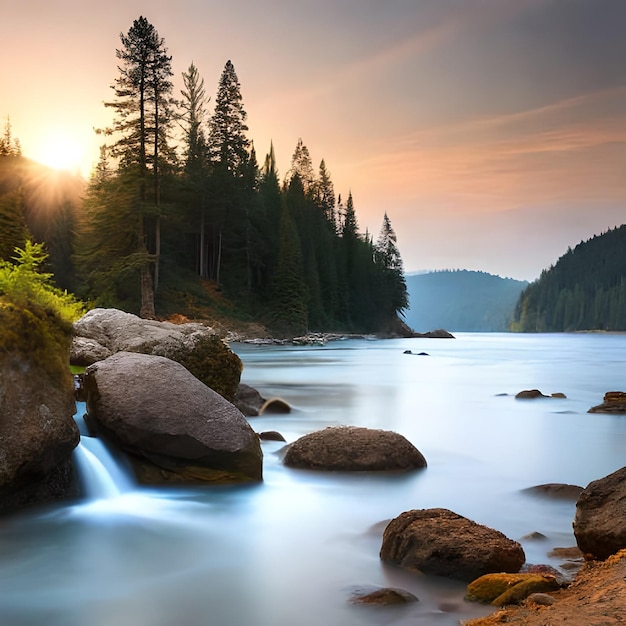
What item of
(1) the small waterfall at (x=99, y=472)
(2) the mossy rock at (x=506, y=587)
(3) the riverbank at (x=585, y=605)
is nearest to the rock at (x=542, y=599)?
(3) the riverbank at (x=585, y=605)

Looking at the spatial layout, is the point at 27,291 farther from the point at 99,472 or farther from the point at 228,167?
the point at 228,167

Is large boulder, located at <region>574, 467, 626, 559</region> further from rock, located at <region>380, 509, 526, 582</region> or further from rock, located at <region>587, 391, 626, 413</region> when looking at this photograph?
rock, located at <region>587, 391, 626, 413</region>

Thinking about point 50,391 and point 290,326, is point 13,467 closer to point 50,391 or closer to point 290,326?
point 50,391

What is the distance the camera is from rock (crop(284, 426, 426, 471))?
31.2 ft

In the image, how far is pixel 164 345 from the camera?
12938 millimetres

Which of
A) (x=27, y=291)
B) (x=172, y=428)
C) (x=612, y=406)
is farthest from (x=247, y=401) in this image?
(x=612, y=406)

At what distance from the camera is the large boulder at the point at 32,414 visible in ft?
22.5

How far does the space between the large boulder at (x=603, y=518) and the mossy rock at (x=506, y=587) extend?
740 mm

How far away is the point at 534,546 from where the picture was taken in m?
6.55

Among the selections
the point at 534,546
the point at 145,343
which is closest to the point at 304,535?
the point at 534,546

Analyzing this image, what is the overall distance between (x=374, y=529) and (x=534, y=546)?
5.59 feet

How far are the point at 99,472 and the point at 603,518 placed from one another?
593cm

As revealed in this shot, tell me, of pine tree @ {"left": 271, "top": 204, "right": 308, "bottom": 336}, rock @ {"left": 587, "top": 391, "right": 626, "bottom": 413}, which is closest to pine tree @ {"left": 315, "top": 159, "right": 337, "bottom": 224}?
pine tree @ {"left": 271, "top": 204, "right": 308, "bottom": 336}

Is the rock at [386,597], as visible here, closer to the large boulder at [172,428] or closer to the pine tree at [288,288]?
the large boulder at [172,428]
